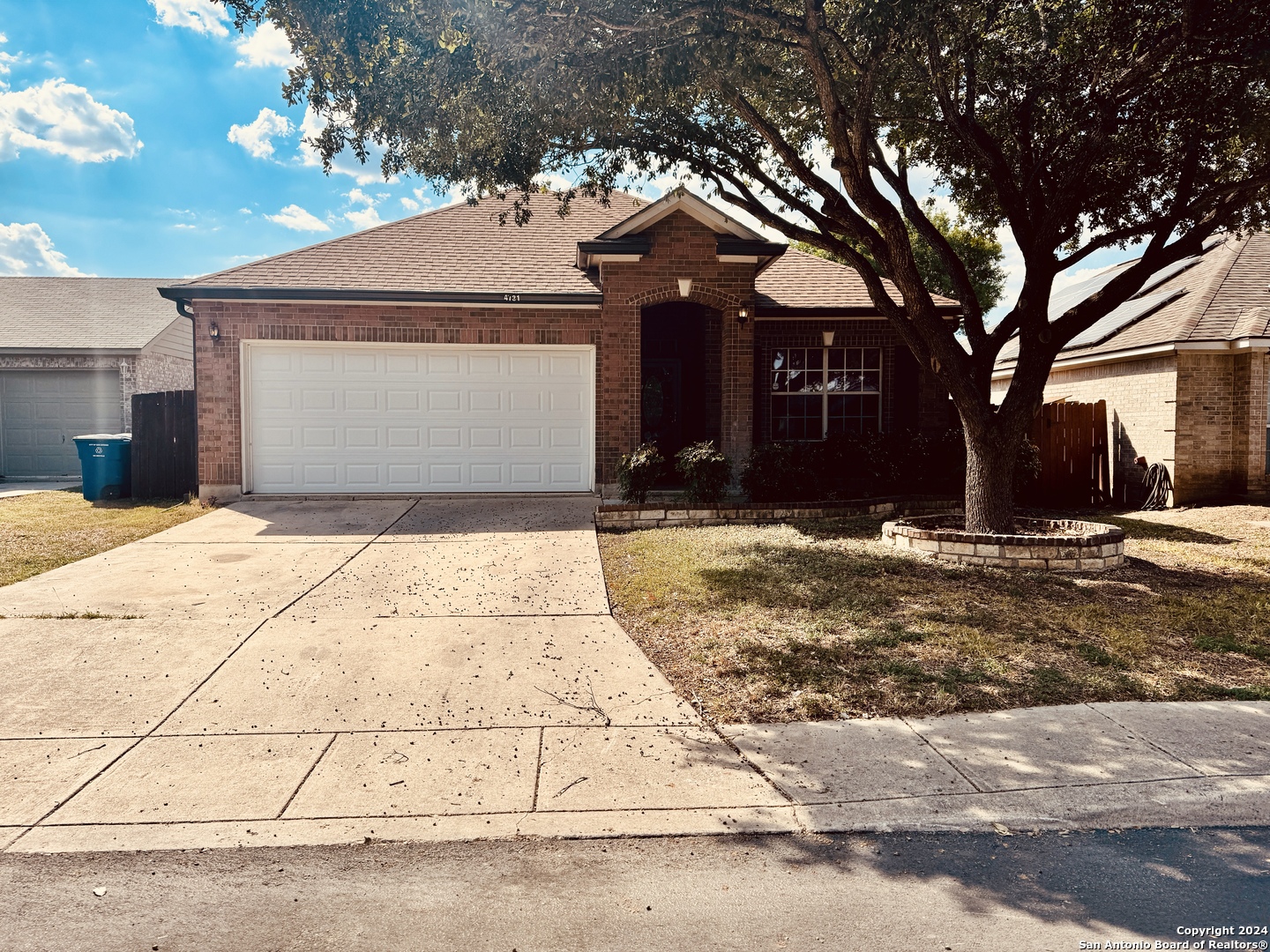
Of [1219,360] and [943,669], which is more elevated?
[1219,360]

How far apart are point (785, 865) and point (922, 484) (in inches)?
436

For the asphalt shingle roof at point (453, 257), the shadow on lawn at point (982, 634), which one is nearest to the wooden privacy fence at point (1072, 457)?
the shadow on lawn at point (982, 634)

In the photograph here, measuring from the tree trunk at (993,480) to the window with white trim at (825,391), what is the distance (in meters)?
5.47

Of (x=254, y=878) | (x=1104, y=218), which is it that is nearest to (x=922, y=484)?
(x=1104, y=218)

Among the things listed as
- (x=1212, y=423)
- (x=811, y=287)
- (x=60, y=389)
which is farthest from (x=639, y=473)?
(x=60, y=389)

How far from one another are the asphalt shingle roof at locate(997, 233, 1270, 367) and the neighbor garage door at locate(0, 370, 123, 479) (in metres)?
22.0

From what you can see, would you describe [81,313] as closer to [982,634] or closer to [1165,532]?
[982,634]

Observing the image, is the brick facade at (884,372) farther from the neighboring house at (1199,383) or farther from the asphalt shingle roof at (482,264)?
the neighboring house at (1199,383)

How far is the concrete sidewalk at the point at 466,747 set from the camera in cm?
371

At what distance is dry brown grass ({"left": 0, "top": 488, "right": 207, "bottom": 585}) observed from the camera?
923 cm

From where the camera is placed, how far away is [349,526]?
36.7 ft

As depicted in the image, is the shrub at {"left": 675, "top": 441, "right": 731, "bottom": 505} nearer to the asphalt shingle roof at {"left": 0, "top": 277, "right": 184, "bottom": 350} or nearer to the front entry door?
the front entry door

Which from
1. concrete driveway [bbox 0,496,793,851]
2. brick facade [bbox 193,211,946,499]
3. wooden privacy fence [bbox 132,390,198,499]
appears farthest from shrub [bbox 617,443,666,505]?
wooden privacy fence [bbox 132,390,198,499]

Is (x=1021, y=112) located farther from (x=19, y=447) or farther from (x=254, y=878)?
(x=19, y=447)
